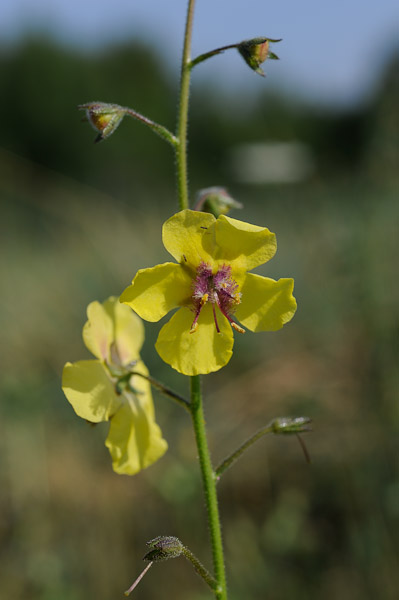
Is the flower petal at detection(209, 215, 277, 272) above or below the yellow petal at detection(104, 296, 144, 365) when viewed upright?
above

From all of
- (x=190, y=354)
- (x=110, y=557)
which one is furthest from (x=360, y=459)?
(x=190, y=354)

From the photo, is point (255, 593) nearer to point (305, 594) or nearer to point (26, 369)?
point (305, 594)

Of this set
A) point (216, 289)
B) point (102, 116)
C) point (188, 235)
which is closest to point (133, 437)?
point (216, 289)

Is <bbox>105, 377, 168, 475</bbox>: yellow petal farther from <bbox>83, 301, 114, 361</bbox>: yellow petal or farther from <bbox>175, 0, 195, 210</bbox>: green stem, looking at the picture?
<bbox>175, 0, 195, 210</bbox>: green stem

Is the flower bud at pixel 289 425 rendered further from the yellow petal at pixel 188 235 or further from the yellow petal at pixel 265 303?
the yellow petal at pixel 188 235

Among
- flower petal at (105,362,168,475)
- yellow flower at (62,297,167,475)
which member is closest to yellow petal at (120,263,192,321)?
yellow flower at (62,297,167,475)

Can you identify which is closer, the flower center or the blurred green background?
the flower center

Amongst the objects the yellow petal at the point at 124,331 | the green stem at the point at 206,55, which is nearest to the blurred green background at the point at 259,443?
the yellow petal at the point at 124,331

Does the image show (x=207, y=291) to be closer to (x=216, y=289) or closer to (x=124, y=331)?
(x=216, y=289)
